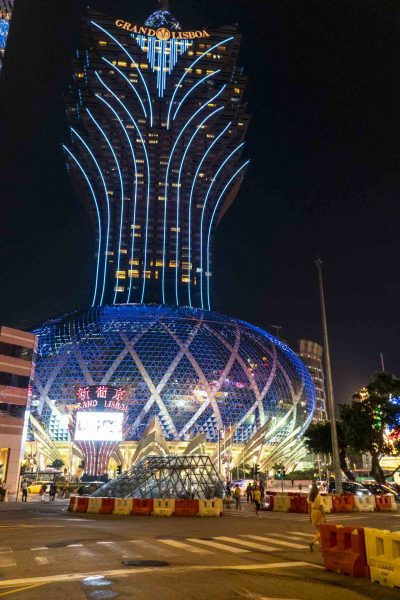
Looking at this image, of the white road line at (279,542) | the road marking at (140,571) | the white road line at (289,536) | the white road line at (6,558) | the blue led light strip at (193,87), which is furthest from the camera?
the blue led light strip at (193,87)

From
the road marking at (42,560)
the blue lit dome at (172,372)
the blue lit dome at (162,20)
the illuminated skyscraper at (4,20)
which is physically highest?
the blue lit dome at (162,20)

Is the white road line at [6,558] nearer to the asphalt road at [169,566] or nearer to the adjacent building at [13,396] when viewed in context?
the asphalt road at [169,566]

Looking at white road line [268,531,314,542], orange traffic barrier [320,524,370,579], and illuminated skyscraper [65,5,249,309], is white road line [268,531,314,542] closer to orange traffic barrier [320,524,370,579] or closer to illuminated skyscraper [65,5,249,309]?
orange traffic barrier [320,524,370,579]

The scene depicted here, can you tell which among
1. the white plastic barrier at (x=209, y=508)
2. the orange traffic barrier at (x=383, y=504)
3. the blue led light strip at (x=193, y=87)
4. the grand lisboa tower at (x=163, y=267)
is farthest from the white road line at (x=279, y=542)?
the blue led light strip at (x=193, y=87)

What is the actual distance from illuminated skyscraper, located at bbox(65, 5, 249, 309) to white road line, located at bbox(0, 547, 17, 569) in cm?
11365

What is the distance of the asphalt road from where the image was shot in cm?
888

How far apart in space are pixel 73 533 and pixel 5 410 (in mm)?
39762

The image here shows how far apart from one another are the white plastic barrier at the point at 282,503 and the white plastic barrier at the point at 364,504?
4.12 metres

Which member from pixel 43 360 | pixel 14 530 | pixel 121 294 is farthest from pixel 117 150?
pixel 14 530

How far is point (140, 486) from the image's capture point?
34.9m

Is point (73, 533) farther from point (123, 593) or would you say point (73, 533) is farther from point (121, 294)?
point (121, 294)

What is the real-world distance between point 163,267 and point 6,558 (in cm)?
11956

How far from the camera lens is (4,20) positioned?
233 ft

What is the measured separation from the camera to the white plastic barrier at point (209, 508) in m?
28.0
